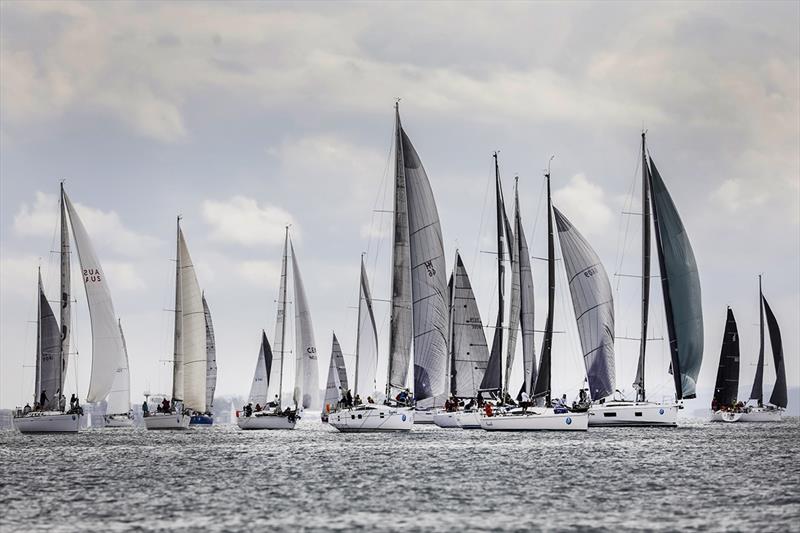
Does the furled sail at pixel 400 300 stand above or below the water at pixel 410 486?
above

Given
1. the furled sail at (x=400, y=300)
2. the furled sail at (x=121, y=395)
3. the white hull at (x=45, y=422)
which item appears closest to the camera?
the furled sail at (x=400, y=300)

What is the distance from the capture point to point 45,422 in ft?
296

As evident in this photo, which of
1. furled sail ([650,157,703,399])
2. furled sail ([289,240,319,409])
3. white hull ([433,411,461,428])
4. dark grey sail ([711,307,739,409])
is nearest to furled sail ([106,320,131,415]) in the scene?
furled sail ([289,240,319,409])

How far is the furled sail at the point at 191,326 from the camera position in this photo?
101 m

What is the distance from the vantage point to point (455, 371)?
93438mm

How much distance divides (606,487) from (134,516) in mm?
17170

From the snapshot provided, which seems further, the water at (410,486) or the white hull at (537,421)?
the white hull at (537,421)

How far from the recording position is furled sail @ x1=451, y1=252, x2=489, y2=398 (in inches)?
3639

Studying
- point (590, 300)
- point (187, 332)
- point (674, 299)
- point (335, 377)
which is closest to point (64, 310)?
point (187, 332)

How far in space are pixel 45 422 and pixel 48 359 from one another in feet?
15.3

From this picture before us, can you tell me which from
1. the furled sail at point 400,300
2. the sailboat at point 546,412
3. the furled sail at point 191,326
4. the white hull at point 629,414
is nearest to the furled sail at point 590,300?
the white hull at point 629,414

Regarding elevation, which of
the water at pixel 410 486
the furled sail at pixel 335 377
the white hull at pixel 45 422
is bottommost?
the water at pixel 410 486

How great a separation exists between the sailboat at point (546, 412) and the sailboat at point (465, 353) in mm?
10375

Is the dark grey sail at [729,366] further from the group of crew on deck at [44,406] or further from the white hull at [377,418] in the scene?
the group of crew on deck at [44,406]
